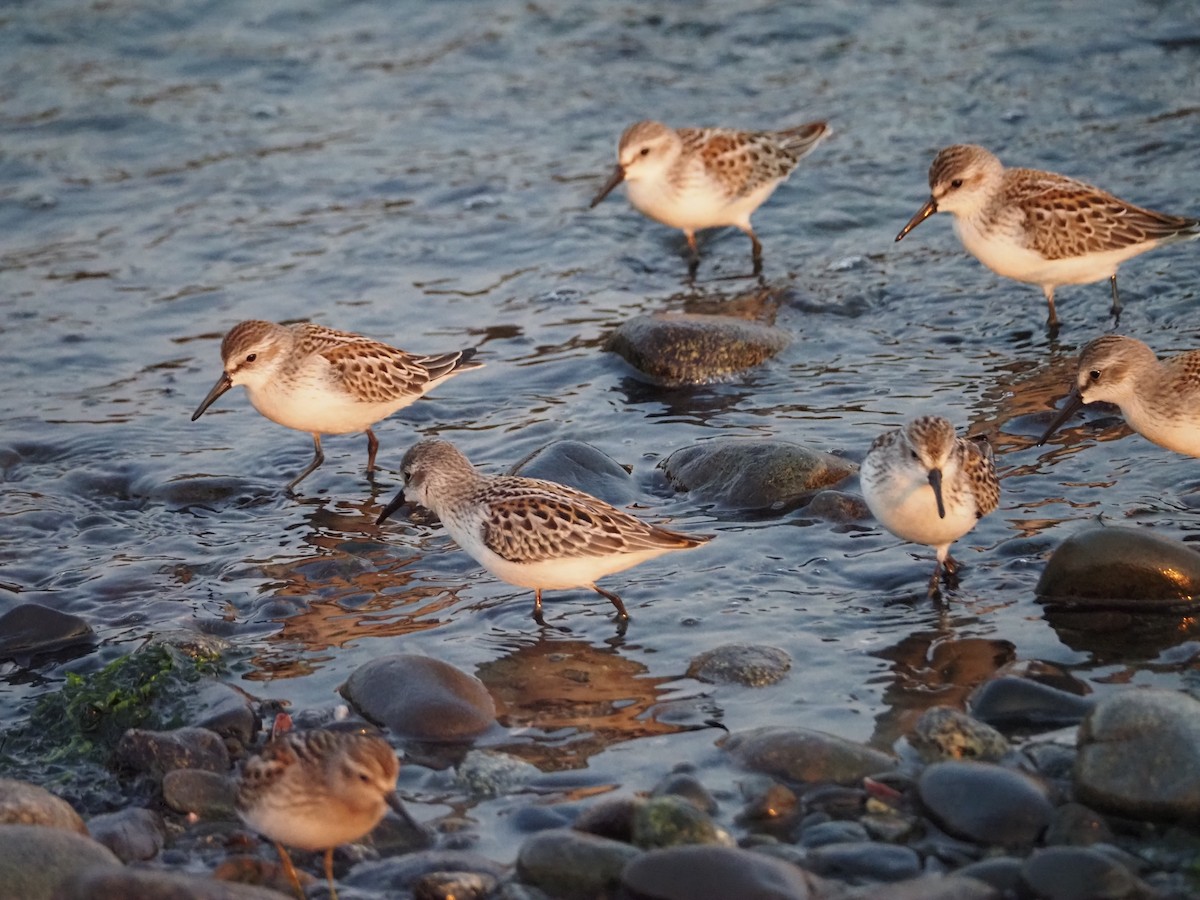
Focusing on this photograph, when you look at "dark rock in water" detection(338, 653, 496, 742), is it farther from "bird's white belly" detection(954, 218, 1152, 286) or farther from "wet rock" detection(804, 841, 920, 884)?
"bird's white belly" detection(954, 218, 1152, 286)

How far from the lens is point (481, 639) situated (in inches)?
316

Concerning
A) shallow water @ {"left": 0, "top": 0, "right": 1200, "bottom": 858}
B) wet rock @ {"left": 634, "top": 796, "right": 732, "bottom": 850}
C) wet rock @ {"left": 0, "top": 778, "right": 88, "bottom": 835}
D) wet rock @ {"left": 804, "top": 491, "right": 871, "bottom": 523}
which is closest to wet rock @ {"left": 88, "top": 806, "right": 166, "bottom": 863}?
wet rock @ {"left": 0, "top": 778, "right": 88, "bottom": 835}

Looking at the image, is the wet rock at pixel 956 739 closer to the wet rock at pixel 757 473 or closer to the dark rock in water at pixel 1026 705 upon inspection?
the dark rock in water at pixel 1026 705

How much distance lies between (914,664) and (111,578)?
450 centimetres

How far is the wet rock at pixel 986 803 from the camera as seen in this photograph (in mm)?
5758

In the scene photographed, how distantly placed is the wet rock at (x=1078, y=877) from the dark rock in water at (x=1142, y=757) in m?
0.44

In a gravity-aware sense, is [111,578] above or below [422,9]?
below

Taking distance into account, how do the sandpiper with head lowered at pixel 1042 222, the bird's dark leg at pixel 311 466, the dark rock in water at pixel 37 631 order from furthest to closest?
the sandpiper with head lowered at pixel 1042 222
the bird's dark leg at pixel 311 466
the dark rock in water at pixel 37 631

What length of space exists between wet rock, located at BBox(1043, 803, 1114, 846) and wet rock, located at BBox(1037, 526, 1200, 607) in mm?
1817

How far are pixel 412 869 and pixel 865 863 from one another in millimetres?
1686

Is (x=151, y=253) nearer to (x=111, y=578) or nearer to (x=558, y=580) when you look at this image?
(x=111, y=578)

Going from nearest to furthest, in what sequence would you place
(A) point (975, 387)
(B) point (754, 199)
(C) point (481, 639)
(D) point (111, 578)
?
(C) point (481, 639), (D) point (111, 578), (A) point (975, 387), (B) point (754, 199)

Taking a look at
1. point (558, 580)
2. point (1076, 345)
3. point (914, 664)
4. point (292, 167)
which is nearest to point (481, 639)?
point (558, 580)

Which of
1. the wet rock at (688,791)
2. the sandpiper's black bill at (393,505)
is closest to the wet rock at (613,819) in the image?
the wet rock at (688,791)
